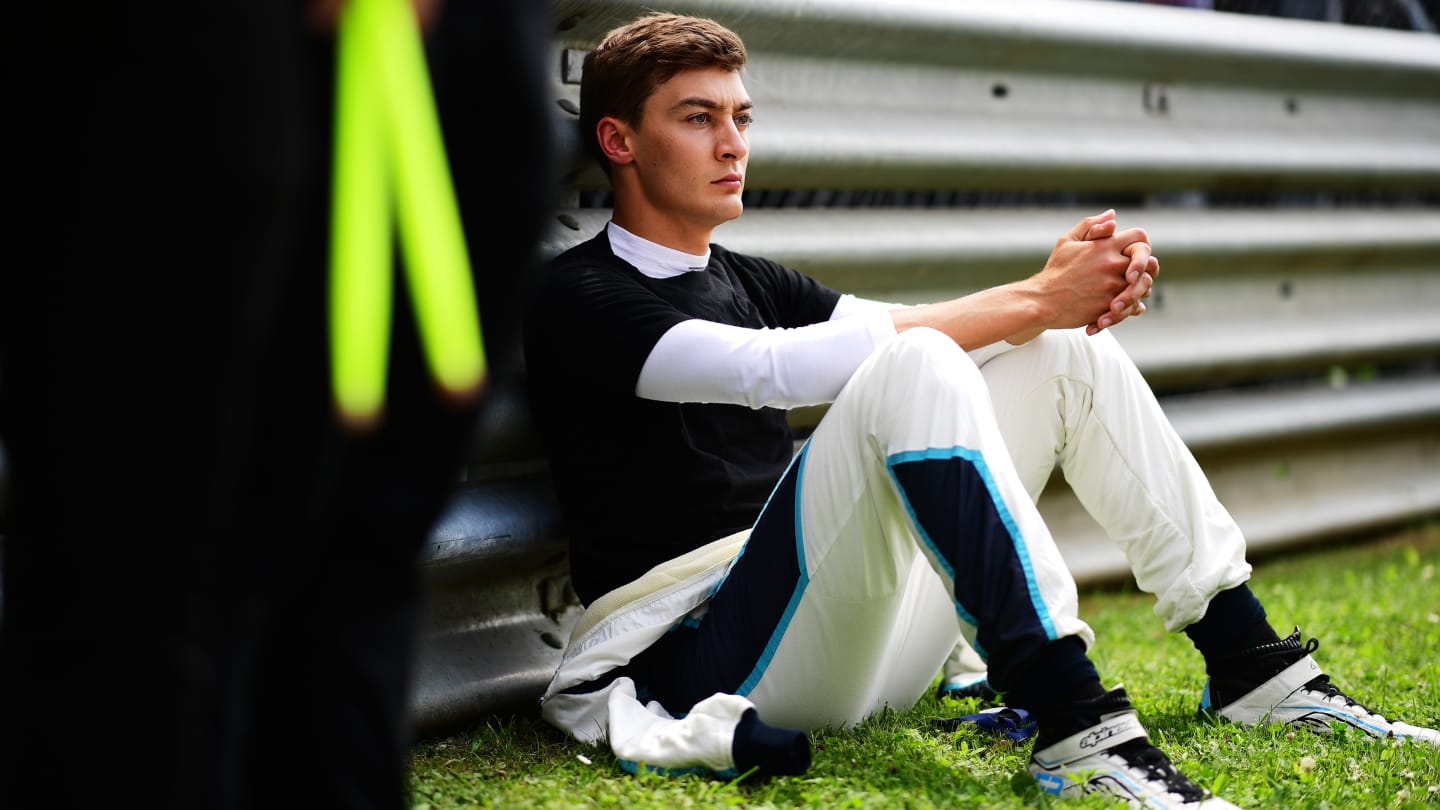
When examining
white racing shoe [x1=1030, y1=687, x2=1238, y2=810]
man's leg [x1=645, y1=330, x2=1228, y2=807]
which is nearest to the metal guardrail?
man's leg [x1=645, y1=330, x2=1228, y2=807]

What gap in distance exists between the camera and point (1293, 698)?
8.06 ft

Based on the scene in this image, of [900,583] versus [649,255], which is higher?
[649,255]

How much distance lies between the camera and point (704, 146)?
2600 mm

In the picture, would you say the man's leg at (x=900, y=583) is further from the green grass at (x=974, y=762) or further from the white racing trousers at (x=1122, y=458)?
the white racing trousers at (x=1122, y=458)

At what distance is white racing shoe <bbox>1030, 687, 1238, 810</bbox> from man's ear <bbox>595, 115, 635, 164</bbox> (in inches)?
49.8

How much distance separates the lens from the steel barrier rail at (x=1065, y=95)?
3084 mm

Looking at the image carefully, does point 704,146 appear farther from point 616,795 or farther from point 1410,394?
point 1410,394

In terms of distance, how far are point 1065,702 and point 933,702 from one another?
0.75 metres

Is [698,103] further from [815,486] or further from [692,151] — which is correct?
[815,486]

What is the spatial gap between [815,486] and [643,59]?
2.80ft

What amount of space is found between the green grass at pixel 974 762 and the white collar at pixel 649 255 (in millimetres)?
832

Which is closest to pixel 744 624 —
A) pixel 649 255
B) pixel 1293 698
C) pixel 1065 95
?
pixel 649 255

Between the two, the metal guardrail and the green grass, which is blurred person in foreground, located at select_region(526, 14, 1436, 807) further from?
the metal guardrail

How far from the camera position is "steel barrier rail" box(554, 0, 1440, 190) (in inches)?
121
